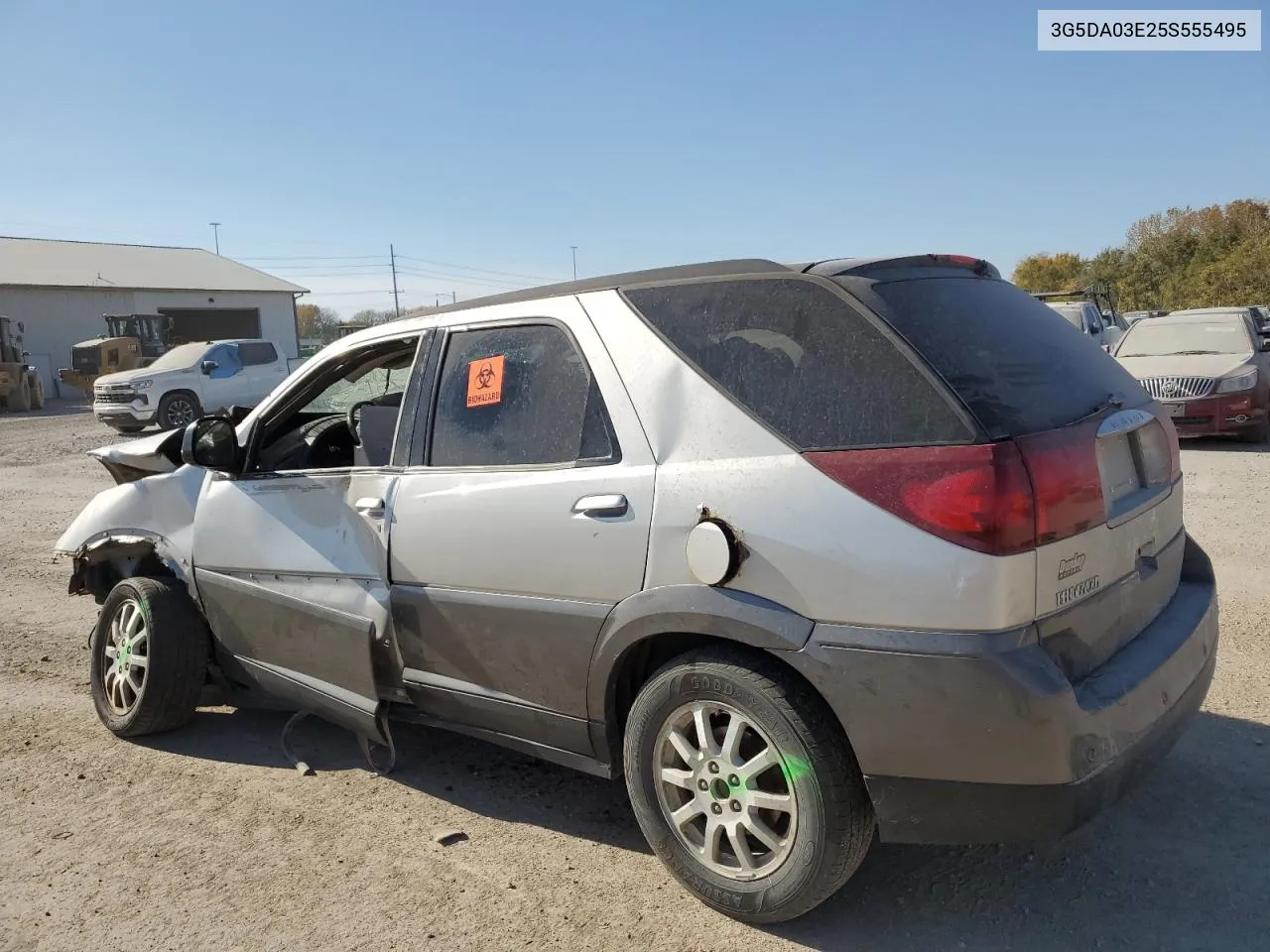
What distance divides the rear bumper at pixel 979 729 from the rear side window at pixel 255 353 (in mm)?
20349

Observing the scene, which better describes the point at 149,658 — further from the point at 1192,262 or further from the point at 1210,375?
the point at 1192,262

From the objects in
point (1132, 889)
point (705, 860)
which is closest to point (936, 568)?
point (705, 860)

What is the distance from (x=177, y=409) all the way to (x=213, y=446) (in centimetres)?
1774

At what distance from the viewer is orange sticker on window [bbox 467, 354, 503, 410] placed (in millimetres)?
3311

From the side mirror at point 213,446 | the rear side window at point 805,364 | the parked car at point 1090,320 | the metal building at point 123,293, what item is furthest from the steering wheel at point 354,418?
the metal building at point 123,293

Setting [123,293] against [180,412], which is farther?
[123,293]

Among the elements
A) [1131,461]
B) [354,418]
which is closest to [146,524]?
[354,418]

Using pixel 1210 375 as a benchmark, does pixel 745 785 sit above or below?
below

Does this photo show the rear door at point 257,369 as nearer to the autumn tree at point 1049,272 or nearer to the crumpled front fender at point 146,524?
the crumpled front fender at point 146,524

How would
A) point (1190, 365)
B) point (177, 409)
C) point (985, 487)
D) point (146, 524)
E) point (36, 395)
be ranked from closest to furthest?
point (985, 487) → point (146, 524) → point (1190, 365) → point (177, 409) → point (36, 395)

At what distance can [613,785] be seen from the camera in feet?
→ 12.2

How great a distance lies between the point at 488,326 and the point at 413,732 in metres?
1.97

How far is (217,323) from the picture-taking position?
145 ft

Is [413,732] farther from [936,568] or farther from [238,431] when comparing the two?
[936,568]
